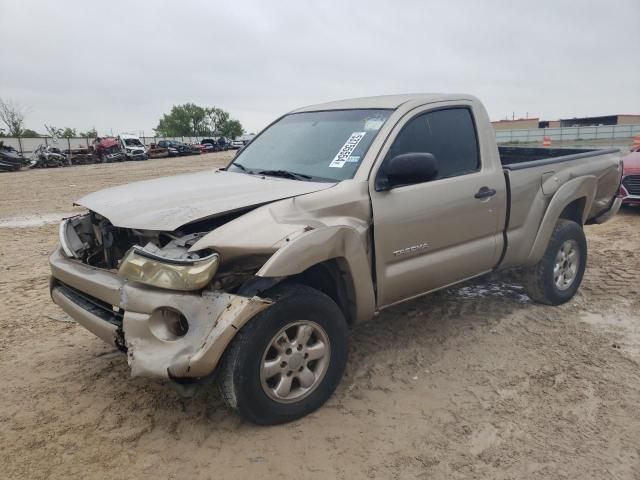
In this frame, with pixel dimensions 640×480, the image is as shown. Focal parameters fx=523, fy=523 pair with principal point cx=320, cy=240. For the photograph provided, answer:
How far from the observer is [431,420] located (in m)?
3.02

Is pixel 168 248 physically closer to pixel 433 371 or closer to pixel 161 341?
pixel 161 341

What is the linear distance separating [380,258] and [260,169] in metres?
1.21

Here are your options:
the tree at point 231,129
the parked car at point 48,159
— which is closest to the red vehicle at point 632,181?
the parked car at point 48,159

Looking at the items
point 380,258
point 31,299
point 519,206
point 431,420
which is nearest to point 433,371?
point 431,420

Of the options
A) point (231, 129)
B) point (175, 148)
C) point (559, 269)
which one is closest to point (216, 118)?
point (231, 129)

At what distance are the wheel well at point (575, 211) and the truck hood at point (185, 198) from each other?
281 centimetres

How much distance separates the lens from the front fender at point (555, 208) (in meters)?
4.38

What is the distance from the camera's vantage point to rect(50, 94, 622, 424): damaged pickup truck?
2.63 m

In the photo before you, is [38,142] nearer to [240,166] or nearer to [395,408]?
[240,166]

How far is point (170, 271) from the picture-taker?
8.45ft

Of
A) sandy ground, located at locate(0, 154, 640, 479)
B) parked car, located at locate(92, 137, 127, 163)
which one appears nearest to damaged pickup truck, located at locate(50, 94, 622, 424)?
sandy ground, located at locate(0, 154, 640, 479)

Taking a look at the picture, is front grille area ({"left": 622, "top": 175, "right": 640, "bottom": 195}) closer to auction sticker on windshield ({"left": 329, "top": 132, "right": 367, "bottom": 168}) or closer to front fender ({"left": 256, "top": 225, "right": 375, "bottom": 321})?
auction sticker on windshield ({"left": 329, "top": 132, "right": 367, "bottom": 168})

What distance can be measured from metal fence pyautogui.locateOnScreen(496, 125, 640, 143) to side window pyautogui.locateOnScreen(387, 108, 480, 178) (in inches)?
1246

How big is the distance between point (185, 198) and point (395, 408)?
5.83 feet
